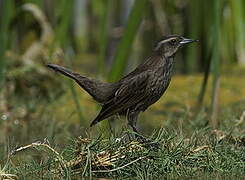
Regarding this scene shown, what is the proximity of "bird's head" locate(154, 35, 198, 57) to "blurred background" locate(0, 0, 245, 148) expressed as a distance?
1.43 feet

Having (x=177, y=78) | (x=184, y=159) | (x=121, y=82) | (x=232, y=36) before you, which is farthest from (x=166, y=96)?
(x=184, y=159)

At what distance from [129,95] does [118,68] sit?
71cm

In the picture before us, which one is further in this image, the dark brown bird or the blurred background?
the blurred background

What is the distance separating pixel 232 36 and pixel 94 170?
16.0 ft

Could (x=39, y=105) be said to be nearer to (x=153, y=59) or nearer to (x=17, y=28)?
(x=17, y=28)

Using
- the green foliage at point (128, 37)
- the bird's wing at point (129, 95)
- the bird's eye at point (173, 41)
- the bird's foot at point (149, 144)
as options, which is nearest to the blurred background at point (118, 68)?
the green foliage at point (128, 37)

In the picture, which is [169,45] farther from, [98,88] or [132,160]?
[132,160]

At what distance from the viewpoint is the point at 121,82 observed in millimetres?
4609

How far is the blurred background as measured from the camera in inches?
205

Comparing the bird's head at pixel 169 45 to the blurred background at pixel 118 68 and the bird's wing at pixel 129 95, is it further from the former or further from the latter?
the blurred background at pixel 118 68

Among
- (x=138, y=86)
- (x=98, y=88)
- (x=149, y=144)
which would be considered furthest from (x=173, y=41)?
(x=149, y=144)

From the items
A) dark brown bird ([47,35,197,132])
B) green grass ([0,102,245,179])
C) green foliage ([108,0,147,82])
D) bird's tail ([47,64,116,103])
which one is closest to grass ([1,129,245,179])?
green grass ([0,102,245,179])

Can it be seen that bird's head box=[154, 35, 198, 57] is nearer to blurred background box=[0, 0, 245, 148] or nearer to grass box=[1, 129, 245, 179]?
blurred background box=[0, 0, 245, 148]

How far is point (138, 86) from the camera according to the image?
446cm
